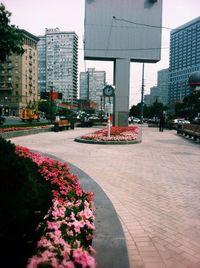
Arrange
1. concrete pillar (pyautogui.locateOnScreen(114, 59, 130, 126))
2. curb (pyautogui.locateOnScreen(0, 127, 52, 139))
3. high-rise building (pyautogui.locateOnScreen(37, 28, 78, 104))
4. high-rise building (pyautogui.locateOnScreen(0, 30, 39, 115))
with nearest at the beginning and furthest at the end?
1. curb (pyautogui.locateOnScreen(0, 127, 52, 139))
2. concrete pillar (pyautogui.locateOnScreen(114, 59, 130, 126))
3. high-rise building (pyautogui.locateOnScreen(37, 28, 78, 104))
4. high-rise building (pyautogui.locateOnScreen(0, 30, 39, 115))

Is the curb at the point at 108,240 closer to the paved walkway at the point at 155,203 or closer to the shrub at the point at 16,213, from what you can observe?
the paved walkway at the point at 155,203

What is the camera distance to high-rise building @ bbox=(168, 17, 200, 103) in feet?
79.4

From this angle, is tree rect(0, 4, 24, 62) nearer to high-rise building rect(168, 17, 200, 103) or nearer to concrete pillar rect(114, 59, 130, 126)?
high-rise building rect(168, 17, 200, 103)

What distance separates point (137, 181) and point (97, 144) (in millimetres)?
7452

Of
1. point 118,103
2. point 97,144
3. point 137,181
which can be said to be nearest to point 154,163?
point 137,181

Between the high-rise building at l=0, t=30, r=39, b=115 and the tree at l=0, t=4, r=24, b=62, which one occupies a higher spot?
the high-rise building at l=0, t=30, r=39, b=115

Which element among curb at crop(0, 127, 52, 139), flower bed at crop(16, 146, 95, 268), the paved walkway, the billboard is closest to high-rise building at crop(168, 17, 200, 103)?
the billboard

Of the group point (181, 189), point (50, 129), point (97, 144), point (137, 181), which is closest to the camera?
point (181, 189)

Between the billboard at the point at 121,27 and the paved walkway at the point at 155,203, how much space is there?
20.2 metres

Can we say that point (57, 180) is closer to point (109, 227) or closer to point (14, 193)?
point (109, 227)

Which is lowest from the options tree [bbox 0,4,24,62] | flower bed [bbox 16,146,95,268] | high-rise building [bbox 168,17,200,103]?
flower bed [bbox 16,146,95,268]

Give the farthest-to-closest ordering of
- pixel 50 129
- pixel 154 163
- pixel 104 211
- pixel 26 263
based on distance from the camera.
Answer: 1. pixel 50 129
2. pixel 154 163
3. pixel 104 211
4. pixel 26 263

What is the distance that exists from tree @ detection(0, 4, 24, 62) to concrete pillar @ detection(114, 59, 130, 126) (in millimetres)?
24559

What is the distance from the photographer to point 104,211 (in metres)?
3.69
